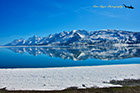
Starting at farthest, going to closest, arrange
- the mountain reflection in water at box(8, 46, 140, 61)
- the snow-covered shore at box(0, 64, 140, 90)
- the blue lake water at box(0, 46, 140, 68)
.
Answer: the mountain reflection in water at box(8, 46, 140, 61) → the blue lake water at box(0, 46, 140, 68) → the snow-covered shore at box(0, 64, 140, 90)

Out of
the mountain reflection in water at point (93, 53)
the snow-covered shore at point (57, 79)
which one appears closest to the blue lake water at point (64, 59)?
the mountain reflection in water at point (93, 53)

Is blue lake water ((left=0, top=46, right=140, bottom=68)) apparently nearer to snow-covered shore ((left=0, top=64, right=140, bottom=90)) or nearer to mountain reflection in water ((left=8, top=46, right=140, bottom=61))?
mountain reflection in water ((left=8, top=46, right=140, bottom=61))

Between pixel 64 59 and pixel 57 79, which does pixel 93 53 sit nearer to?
pixel 64 59

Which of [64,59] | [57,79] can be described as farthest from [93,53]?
[57,79]

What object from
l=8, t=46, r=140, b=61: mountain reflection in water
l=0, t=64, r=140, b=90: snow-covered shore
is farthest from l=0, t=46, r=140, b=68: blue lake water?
l=0, t=64, r=140, b=90: snow-covered shore

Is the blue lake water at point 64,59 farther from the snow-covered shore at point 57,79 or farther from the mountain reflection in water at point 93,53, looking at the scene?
the snow-covered shore at point 57,79

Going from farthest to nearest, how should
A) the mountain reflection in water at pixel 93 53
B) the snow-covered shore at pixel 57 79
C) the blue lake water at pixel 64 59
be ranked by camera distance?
the mountain reflection in water at pixel 93 53, the blue lake water at pixel 64 59, the snow-covered shore at pixel 57 79

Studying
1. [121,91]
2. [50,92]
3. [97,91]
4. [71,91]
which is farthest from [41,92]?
[121,91]

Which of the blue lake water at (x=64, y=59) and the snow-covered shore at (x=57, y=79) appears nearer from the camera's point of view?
the snow-covered shore at (x=57, y=79)

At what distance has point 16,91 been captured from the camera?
30.3 feet

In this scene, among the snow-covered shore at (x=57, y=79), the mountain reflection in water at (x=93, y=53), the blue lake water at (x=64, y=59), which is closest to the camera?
the snow-covered shore at (x=57, y=79)

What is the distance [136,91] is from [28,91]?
7800mm

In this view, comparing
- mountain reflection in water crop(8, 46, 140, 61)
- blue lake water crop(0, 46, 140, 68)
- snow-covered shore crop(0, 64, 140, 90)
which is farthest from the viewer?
mountain reflection in water crop(8, 46, 140, 61)

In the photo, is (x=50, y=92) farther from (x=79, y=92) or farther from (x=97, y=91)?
(x=97, y=91)
